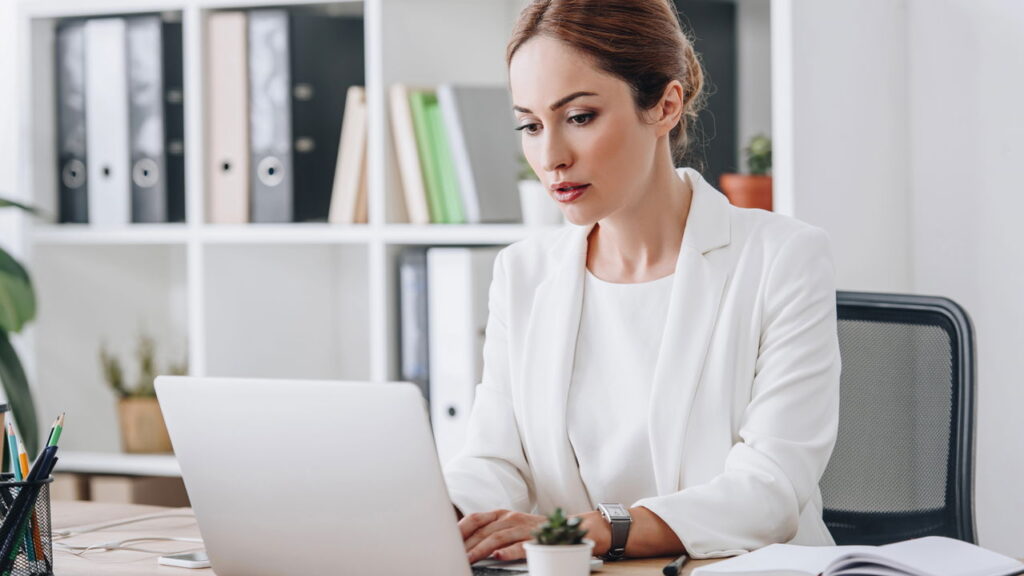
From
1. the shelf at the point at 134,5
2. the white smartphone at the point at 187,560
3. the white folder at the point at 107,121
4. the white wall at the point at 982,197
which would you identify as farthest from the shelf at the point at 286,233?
the white smartphone at the point at 187,560

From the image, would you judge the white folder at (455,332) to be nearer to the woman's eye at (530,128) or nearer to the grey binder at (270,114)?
the grey binder at (270,114)

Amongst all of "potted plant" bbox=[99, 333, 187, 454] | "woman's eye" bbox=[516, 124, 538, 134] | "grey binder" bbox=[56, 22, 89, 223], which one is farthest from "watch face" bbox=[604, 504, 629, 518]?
"grey binder" bbox=[56, 22, 89, 223]

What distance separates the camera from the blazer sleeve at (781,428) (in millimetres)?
1289

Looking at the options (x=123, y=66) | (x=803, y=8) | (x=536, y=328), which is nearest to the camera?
(x=536, y=328)

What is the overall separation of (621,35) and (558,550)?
2.46 ft

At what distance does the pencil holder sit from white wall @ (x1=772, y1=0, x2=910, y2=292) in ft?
4.37

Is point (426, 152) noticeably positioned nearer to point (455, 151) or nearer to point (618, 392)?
point (455, 151)

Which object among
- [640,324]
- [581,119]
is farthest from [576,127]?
[640,324]

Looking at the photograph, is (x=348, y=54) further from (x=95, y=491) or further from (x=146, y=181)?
(x=95, y=491)

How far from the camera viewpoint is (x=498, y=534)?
3.97 ft

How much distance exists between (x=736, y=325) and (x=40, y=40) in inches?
72.3

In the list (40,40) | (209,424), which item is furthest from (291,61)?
(209,424)

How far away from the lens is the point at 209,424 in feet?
3.68

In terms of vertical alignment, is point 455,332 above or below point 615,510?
above
